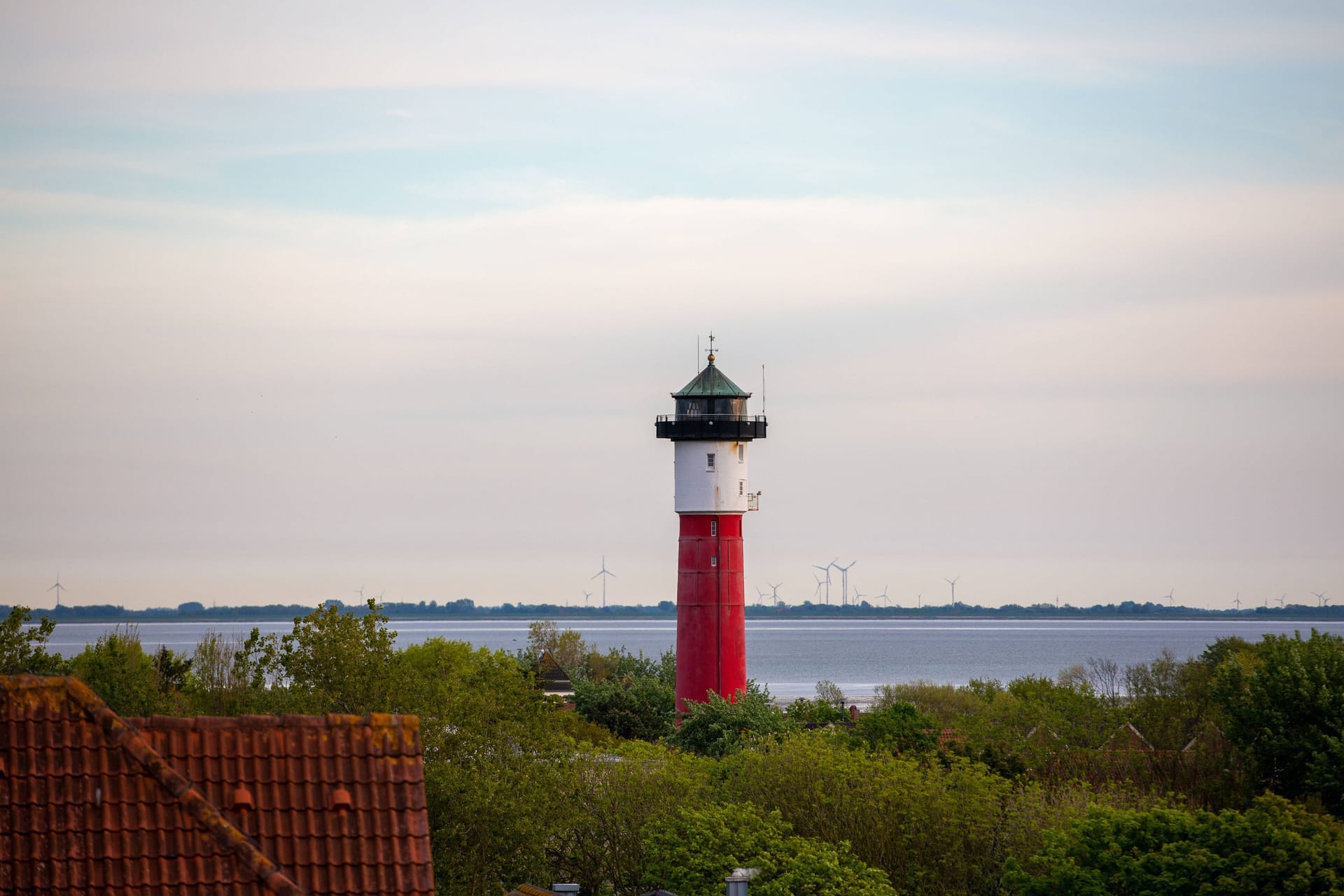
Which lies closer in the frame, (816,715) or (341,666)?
(341,666)

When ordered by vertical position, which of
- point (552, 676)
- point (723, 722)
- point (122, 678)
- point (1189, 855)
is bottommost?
point (552, 676)

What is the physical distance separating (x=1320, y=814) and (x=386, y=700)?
63.1ft

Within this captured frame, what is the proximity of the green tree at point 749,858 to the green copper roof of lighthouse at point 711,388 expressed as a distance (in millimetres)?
21271

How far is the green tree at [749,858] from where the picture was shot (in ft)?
88.6

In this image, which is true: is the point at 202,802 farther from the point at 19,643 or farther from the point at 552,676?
the point at 552,676

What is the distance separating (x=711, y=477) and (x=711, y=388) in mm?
3234

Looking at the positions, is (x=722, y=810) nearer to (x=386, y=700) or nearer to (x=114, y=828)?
(x=386, y=700)

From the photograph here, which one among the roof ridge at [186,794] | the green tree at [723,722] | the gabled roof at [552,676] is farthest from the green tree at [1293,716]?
the gabled roof at [552,676]

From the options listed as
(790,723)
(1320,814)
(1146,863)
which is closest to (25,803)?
(1146,863)

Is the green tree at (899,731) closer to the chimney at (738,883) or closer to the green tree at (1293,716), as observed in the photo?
the green tree at (1293,716)

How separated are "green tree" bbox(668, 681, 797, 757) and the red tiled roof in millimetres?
34506

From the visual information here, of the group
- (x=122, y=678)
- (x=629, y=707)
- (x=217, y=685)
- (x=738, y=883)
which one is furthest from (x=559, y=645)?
(x=738, y=883)

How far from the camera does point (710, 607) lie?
159ft

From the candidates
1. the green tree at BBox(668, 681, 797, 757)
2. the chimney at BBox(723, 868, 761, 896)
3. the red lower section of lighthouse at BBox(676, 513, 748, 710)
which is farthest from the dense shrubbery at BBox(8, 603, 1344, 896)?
the red lower section of lighthouse at BBox(676, 513, 748, 710)
